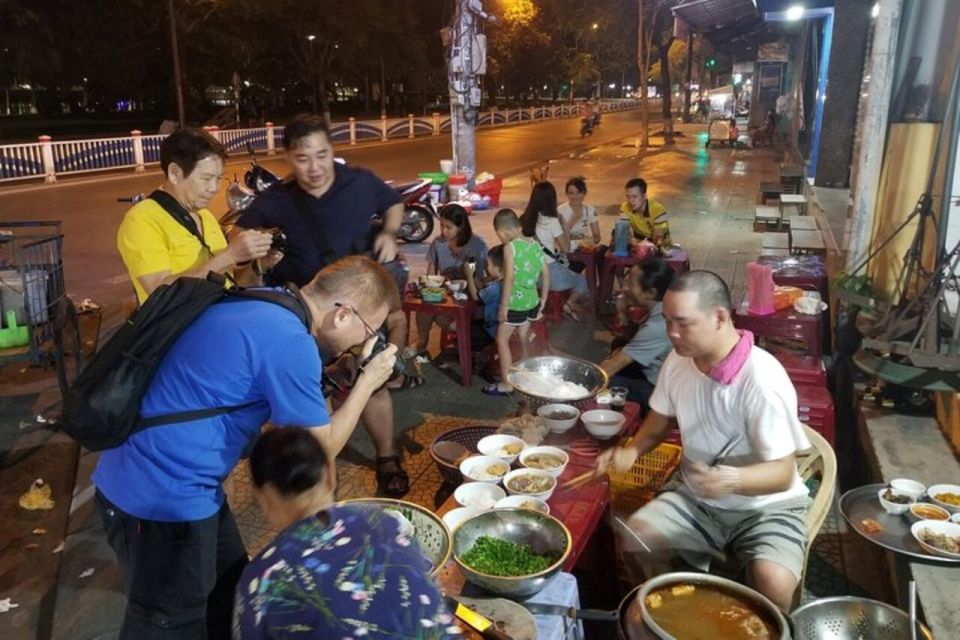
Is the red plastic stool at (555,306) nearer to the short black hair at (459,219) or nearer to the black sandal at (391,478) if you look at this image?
the short black hair at (459,219)

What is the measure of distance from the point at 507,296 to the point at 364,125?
26.6 meters

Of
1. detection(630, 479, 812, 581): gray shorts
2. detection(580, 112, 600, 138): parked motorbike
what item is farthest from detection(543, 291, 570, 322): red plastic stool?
detection(580, 112, 600, 138): parked motorbike

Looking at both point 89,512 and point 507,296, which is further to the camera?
point 507,296

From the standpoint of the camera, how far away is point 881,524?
11.7 ft

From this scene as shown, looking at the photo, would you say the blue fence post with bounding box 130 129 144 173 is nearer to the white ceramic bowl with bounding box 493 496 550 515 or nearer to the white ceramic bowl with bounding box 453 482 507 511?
the white ceramic bowl with bounding box 453 482 507 511

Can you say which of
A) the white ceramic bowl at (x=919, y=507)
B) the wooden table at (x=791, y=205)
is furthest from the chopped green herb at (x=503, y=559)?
the wooden table at (x=791, y=205)

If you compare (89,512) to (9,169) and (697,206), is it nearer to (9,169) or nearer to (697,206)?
(697,206)

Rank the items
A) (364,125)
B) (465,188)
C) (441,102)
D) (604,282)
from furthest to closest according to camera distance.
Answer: (441,102)
(364,125)
(465,188)
(604,282)

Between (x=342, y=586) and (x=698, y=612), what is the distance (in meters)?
1.53

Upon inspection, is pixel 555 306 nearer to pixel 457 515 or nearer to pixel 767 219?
pixel 457 515

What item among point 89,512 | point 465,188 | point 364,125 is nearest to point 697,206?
point 465,188

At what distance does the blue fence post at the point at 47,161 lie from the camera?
1755cm

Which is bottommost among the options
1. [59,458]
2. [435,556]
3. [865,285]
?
[59,458]

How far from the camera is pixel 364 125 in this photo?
30.9 meters
